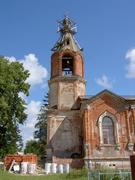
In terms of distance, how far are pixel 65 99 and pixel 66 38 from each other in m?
7.58

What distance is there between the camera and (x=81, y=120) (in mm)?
27469

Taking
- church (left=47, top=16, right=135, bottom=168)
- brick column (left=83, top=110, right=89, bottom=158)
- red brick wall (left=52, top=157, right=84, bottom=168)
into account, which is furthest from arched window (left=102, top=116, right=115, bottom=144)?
red brick wall (left=52, top=157, right=84, bottom=168)

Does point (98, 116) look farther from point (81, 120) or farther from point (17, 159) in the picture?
point (17, 159)

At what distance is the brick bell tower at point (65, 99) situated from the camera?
2708 cm

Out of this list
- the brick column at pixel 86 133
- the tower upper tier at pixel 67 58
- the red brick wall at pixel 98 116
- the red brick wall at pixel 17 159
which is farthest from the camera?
the tower upper tier at pixel 67 58

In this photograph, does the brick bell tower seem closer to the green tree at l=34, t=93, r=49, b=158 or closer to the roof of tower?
the roof of tower

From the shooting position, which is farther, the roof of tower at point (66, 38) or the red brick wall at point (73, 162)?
the roof of tower at point (66, 38)

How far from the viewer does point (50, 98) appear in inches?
1164

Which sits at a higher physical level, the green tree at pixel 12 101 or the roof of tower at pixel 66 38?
the roof of tower at pixel 66 38

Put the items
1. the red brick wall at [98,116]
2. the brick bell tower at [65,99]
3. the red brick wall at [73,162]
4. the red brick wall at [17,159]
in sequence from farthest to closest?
the brick bell tower at [65,99]
the red brick wall at [98,116]
the red brick wall at [73,162]
the red brick wall at [17,159]

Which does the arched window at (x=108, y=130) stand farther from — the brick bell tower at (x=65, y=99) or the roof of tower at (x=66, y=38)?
the roof of tower at (x=66, y=38)

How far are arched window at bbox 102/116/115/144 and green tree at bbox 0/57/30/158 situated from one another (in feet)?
25.2

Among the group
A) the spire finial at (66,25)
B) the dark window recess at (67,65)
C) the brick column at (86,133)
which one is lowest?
the brick column at (86,133)

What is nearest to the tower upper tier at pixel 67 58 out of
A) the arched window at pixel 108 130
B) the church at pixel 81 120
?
the church at pixel 81 120
